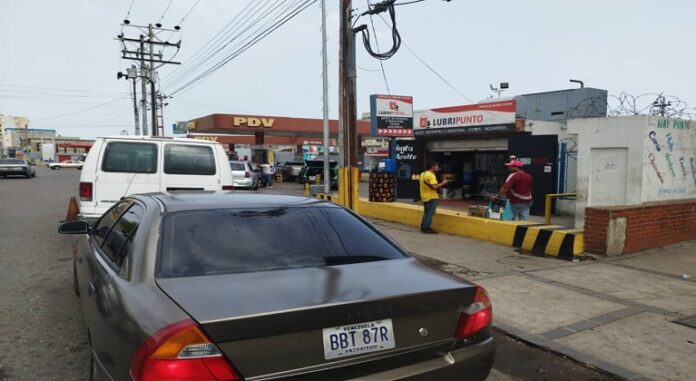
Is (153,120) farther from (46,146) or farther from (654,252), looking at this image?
(46,146)

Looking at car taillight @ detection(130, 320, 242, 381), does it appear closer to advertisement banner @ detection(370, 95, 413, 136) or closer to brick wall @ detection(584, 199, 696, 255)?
brick wall @ detection(584, 199, 696, 255)

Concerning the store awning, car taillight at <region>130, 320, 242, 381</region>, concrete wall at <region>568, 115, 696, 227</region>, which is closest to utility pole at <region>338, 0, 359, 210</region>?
concrete wall at <region>568, 115, 696, 227</region>

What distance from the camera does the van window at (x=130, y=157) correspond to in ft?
26.0

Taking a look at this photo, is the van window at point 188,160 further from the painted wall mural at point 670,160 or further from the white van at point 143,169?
the painted wall mural at point 670,160

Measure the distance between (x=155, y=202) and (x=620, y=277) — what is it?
20.1 ft

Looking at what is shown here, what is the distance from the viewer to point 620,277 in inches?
261

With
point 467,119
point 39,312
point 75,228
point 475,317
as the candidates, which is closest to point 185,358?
point 475,317

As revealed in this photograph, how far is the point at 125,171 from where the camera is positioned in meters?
7.97

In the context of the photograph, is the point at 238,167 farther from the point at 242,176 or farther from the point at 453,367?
the point at 453,367

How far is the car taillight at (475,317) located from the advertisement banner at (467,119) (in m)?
13.3

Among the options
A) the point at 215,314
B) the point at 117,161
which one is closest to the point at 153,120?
the point at 117,161

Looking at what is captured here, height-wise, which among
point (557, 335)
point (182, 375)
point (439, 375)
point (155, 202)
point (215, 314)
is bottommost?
point (557, 335)

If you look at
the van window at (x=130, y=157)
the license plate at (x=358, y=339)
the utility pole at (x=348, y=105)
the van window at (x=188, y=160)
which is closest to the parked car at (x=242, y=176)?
the utility pole at (x=348, y=105)

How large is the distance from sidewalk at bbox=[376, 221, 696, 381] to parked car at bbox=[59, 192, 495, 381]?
84.3 inches
